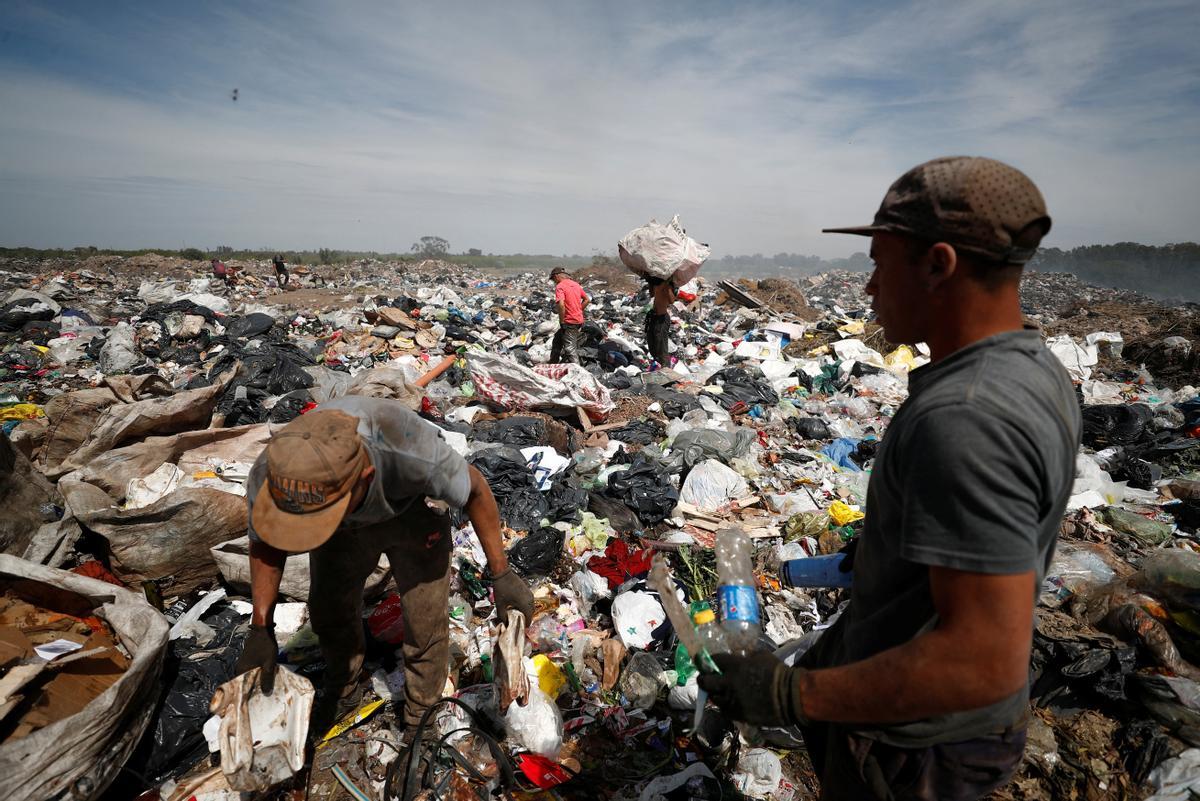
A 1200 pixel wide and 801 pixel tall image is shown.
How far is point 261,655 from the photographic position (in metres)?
1.80

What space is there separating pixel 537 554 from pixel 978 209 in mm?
2972

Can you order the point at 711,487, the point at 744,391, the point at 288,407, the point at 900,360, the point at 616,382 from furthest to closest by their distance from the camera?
the point at 900,360 → the point at 616,382 → the point at 744,391 → the point at 288,407 → the point at 711,487

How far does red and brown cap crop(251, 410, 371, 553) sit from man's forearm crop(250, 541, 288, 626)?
24 centimetres

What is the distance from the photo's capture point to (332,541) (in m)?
2.01

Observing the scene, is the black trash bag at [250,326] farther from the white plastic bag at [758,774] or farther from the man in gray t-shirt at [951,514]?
A: the man in gray t-shirt at [951,514]

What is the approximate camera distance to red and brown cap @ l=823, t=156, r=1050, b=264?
86cm

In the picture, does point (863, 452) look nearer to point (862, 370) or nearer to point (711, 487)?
point (711, 487)

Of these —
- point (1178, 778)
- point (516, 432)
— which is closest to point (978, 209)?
point (1178, 778)

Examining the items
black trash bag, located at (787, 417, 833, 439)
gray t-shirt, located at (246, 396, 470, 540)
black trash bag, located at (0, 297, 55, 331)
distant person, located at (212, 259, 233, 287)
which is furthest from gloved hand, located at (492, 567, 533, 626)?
distant person, located at (212, 259, 233, 287)

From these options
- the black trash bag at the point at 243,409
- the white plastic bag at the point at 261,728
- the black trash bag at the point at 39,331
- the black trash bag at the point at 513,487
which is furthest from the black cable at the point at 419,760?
the black trash bag at the point at 39,331

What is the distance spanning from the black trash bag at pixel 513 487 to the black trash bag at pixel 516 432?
46 cm

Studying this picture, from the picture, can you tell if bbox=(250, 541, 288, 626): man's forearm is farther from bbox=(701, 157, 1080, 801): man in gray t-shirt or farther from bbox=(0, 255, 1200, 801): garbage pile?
bbox=(701, 157, 1080, 801): man in gray t-shirt

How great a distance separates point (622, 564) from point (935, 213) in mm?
2868

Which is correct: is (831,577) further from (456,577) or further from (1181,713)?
(456,577)
